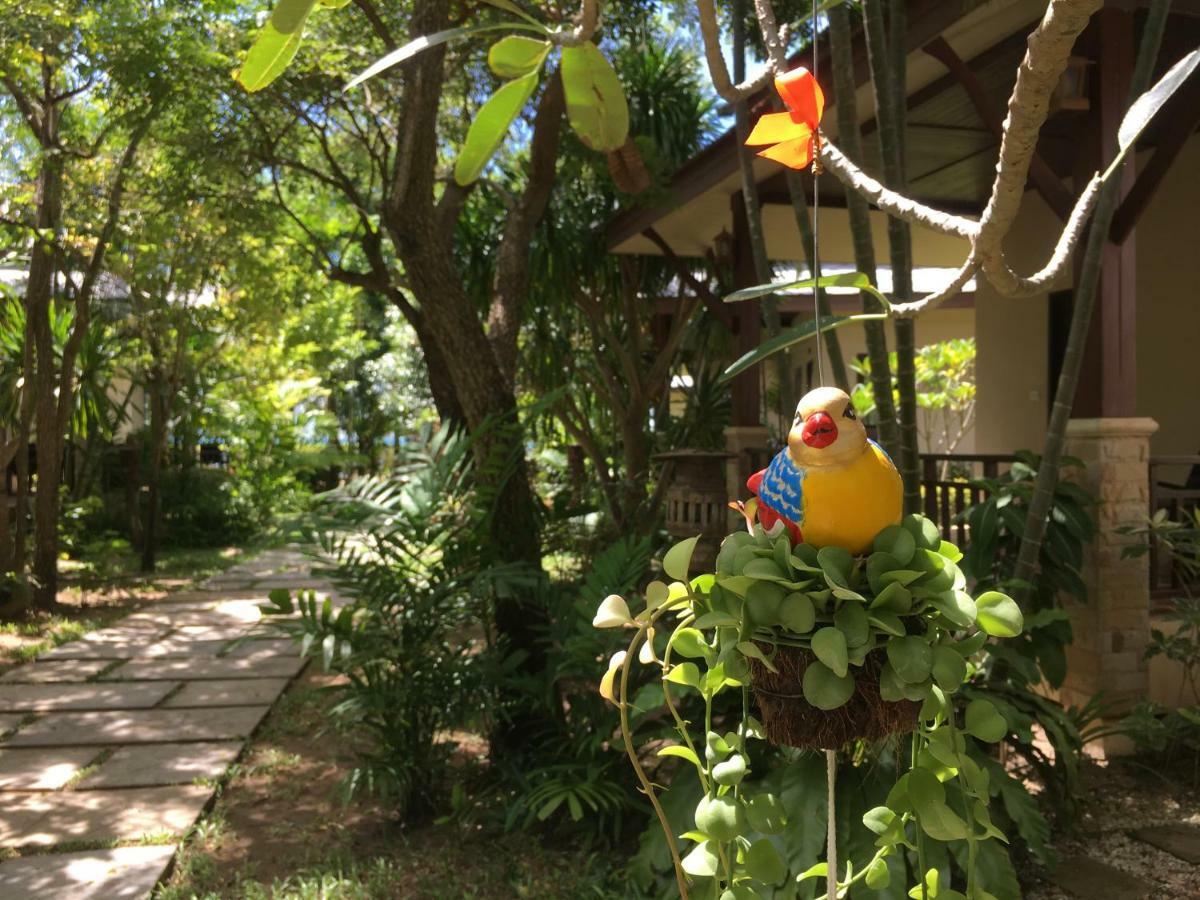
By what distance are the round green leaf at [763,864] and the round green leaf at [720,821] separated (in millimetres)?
59

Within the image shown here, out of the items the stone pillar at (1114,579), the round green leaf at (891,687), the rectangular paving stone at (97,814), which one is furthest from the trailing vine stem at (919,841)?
the stone pillar at (1114,579)

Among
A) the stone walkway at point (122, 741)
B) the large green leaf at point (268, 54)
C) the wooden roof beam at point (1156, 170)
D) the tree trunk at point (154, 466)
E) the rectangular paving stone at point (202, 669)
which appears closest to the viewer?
the large green leaf at point (268, 54)

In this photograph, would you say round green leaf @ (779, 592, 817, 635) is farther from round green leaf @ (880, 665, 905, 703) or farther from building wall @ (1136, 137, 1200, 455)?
building wall @ (1136, 137, 1200, 455)

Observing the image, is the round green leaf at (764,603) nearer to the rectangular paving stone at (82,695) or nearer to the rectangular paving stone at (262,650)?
the rectangular paving stone at (82,695)

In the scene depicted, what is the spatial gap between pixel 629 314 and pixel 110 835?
6345 mm

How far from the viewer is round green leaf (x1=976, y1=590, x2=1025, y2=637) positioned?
3.51 feet

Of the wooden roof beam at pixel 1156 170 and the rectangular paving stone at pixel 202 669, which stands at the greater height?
the wooden roof beam at pixel 1156 170

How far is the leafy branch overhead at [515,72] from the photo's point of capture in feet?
4.35

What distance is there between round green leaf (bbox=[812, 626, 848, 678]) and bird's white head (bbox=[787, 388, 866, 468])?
180 millimetres

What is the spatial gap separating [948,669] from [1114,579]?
140 inches

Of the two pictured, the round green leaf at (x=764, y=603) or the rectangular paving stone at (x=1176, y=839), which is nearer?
the round green leaf at (x=764, y=603)

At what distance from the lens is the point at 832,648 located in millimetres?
1037

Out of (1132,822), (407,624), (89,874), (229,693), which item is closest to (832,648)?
(407,624)

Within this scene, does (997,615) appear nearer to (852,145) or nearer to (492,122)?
(492,122)
